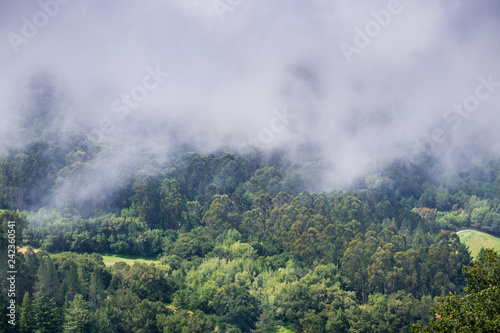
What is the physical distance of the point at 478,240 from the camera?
76.9 meters

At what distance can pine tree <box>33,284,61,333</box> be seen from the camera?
4003cm

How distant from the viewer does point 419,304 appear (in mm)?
51750

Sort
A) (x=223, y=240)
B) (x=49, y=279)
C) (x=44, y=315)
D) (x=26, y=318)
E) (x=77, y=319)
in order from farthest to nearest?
(x=223, y=240), (x=49, y=279), (x=77, y=319), (x=44, y=315), (x=26, y=318)

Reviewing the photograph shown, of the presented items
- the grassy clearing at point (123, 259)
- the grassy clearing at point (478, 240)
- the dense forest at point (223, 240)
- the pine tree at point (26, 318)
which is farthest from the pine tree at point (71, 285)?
the grassy clearing at point (478, 240)

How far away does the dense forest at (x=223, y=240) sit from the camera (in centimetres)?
4691

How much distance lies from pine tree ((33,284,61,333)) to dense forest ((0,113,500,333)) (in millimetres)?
112

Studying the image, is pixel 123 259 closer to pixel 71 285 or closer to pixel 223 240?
pixel 223 240

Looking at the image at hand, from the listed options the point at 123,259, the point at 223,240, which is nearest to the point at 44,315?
the point at 123,259

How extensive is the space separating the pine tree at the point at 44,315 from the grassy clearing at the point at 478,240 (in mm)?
64362

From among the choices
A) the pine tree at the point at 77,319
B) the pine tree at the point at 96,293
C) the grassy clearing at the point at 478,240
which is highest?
the grassy clearing at the point at 478,240

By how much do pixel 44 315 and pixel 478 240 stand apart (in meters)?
68.7

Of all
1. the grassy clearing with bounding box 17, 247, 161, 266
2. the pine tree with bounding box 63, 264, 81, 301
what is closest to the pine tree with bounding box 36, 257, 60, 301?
the pine tree with bounding box 63, 264, 81, 301

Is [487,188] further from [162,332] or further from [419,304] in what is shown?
[162,332]

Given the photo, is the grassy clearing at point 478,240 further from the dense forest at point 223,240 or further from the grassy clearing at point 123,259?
the grassy clearing at point 123,259
